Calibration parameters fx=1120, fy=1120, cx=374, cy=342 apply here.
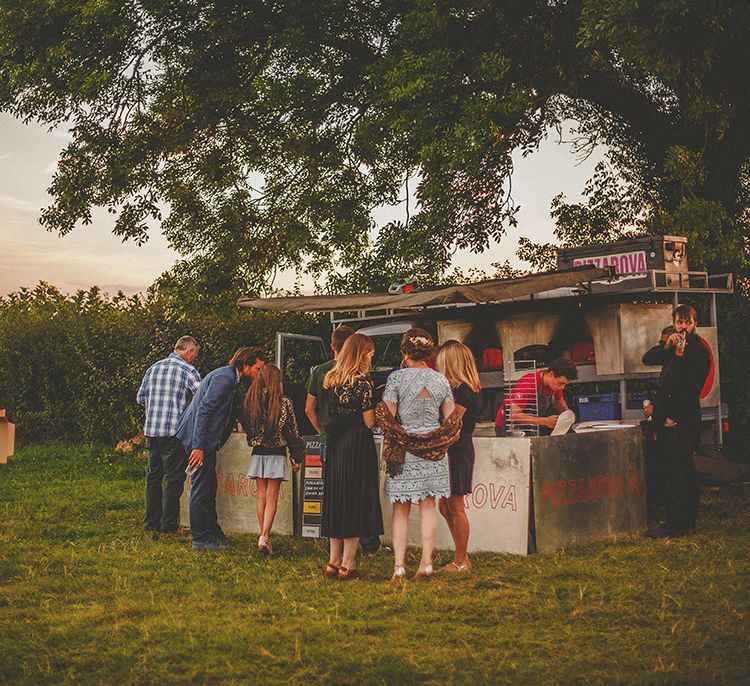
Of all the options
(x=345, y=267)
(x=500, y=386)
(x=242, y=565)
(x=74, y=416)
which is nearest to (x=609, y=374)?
(x=500, y=386)

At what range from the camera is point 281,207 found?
17.8 meters

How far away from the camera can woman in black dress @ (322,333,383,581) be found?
8.30 metres

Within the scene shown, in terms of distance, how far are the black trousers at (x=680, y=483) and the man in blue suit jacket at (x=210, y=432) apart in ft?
12.3

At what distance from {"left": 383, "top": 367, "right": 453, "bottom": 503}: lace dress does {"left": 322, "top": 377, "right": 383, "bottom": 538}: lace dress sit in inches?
8.8

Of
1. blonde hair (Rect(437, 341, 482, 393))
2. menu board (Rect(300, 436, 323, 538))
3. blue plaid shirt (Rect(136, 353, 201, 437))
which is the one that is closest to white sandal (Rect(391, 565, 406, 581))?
blonde hair (Rect(437, 341, 482, 393))

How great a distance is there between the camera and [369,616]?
701cm

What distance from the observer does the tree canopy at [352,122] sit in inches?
566

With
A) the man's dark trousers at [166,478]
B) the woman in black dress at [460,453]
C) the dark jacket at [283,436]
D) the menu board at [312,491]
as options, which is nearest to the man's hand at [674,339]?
the woman in black dress at [460,453]

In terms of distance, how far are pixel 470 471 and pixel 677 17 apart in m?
6.27

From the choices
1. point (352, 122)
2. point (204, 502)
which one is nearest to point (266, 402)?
point (204, 502)

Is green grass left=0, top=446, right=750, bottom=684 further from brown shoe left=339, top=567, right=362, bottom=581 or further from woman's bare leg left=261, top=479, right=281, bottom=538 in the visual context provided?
woman's bare leg left=261, top=479, right=281, bottom=538

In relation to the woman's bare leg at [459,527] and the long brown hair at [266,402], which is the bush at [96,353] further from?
the woman's bare leg at [459,527]

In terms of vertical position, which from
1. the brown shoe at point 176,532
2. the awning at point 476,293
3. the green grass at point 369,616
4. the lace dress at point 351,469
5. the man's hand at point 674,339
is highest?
the awning at point 476,293

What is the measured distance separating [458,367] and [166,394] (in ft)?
11.6
